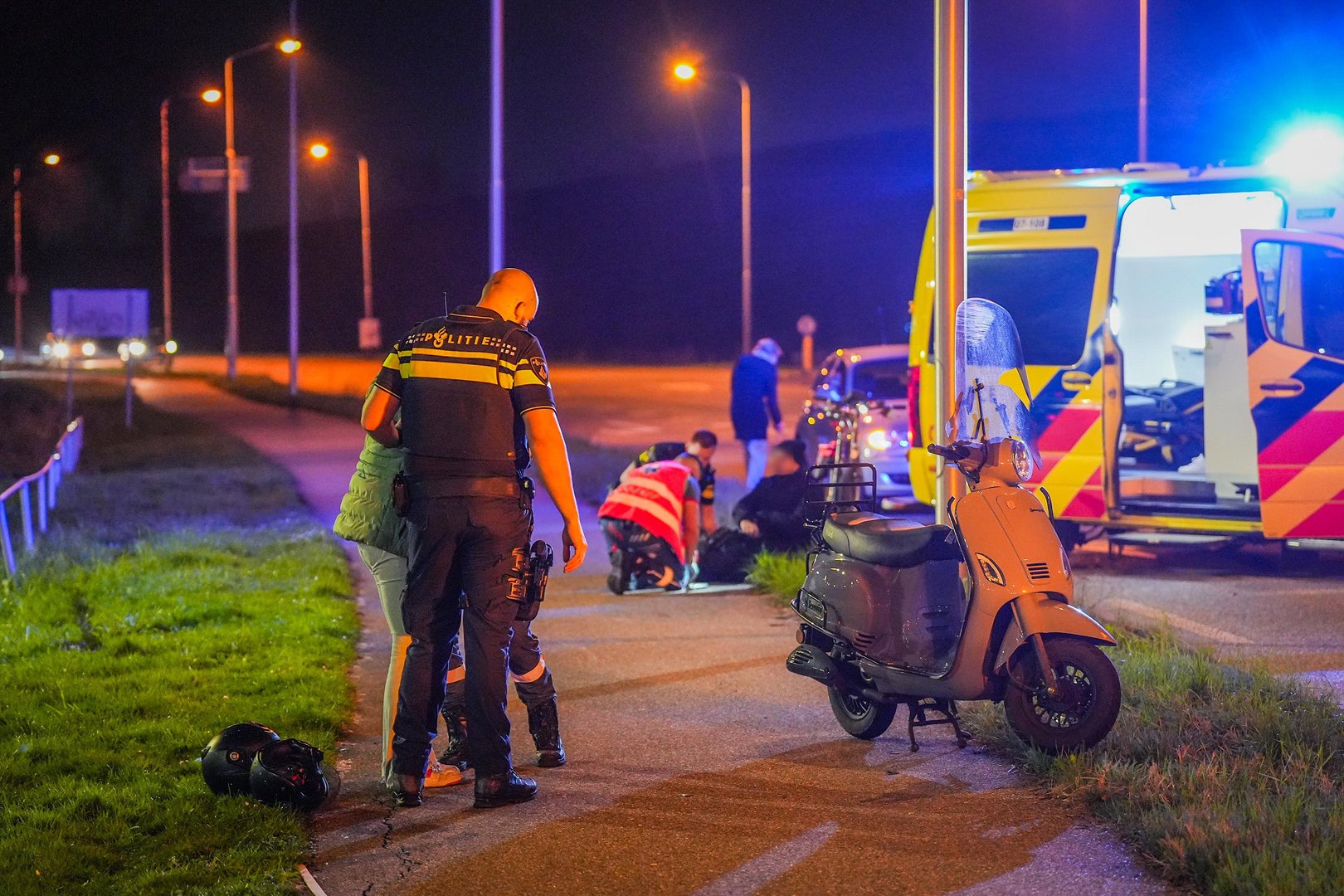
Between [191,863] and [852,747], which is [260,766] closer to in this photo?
[191,863]

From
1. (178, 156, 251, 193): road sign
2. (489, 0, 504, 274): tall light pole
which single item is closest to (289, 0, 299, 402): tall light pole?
(178, 156, 251, 193): road sign

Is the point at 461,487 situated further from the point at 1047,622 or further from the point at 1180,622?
the point at 1180,622

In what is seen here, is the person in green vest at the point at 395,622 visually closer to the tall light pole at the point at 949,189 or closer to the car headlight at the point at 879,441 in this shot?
the tall light pole at the point at 949,189

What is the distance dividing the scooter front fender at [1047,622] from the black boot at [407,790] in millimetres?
2133

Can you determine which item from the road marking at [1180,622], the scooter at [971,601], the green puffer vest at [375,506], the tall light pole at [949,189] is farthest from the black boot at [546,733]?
the road marking at [1180,622]

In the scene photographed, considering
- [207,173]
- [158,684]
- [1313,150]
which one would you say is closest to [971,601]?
[158,684]

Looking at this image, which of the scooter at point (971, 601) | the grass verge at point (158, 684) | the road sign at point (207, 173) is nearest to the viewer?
the grass verge at point (158, 684)

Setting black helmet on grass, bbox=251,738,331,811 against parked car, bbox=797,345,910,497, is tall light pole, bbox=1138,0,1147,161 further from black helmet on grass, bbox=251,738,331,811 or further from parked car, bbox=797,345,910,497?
black helmet on grass, bbox=251,738,331,811

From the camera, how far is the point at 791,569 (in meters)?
9.12

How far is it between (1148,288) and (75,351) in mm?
51491

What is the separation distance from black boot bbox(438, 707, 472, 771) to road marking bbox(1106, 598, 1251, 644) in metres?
3.86

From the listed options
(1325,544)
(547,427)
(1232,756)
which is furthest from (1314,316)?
(547,427)

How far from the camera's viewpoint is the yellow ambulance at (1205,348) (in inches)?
363

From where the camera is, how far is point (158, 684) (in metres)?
6.67
